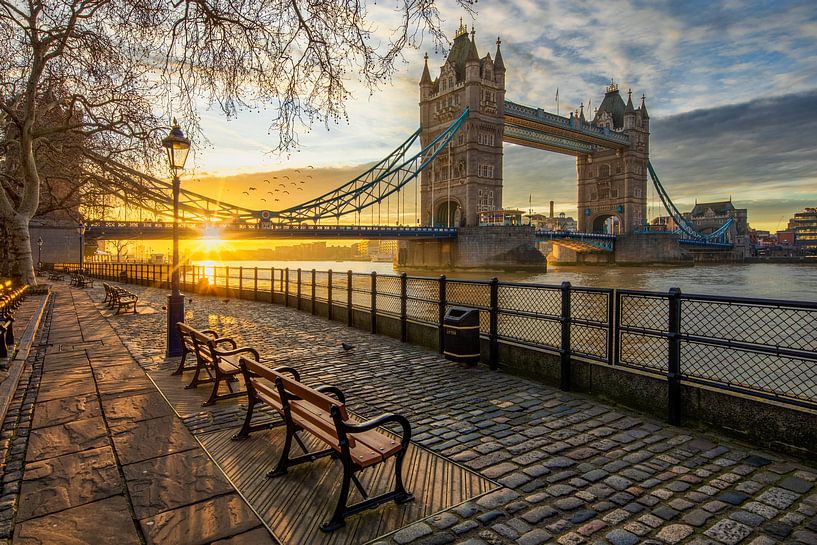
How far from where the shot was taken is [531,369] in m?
6.71

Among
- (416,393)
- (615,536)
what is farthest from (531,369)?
(615,536)

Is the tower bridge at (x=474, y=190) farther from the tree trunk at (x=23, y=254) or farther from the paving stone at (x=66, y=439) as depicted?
the paving stone at (x=66, y=439)

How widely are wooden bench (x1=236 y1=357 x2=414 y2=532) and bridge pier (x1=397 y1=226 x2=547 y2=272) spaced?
5461 centimetres

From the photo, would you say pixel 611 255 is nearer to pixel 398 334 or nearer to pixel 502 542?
pixel 398 334

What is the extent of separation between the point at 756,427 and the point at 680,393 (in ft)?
2.26

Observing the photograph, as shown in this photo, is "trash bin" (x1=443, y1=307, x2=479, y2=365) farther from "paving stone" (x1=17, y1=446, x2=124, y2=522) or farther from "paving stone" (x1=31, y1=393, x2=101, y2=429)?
"paving stone" (x1=17, y1=446, x2=124, y2=522)

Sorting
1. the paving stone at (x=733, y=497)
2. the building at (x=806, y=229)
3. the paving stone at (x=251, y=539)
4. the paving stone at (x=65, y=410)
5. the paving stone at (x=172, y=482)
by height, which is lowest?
the paving stone at (x=733, y=497)

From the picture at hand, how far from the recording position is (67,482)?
11.3 feet

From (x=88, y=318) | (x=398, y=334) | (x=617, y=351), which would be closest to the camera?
(x=617, y=351)

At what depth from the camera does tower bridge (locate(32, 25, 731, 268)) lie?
181ft

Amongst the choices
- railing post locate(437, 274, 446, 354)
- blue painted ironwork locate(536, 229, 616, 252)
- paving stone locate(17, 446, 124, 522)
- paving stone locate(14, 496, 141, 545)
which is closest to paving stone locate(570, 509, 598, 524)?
paving stone locate(14, 496, 141, 545)

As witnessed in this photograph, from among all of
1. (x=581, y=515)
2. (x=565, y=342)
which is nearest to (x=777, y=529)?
(x=581, y=515)

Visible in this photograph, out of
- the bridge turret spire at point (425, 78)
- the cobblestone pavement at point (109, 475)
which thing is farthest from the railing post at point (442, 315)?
the bridge turret spire at point (425, 78)

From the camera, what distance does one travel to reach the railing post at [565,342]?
605 centimetres
